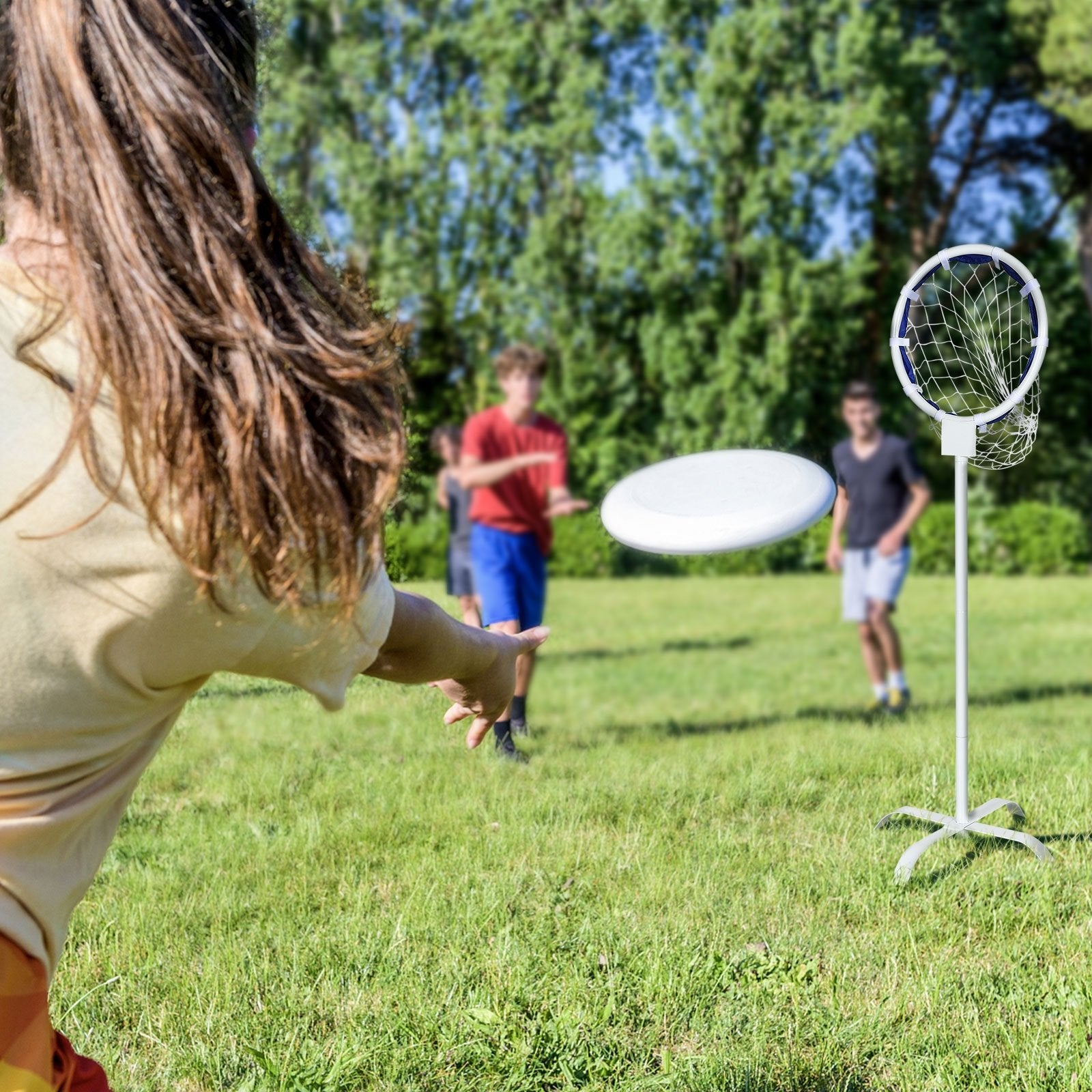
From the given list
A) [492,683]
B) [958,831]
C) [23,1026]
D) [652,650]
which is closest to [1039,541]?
[652,650]

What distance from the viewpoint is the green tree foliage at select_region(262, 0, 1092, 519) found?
2297cm

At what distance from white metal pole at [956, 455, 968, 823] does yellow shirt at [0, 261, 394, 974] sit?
3.45 metres

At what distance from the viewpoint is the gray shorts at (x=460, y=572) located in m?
8.21

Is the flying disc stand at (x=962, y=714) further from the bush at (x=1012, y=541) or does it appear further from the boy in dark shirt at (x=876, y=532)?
the bush at (x=1012, y=541)

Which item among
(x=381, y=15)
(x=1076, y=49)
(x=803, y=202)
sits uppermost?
(x=381, y=15)

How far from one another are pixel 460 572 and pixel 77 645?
24.4ft

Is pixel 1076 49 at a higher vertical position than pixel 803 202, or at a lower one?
higher

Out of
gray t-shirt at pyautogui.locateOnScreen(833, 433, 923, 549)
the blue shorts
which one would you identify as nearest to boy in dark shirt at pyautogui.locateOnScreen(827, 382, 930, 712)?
gray t-shirt at pyautogui.locateOnScreen(833, 433, 923, 549)

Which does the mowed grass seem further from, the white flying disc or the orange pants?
the orange pants

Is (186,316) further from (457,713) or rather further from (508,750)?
(508,750)

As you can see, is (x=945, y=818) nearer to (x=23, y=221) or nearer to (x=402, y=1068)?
(x=402, y=1068)

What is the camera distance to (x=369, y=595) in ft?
3.67

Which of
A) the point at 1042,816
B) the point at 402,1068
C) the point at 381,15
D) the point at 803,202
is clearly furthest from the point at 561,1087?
the point at 381,15

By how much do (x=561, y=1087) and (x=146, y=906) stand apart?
4.70 ft
